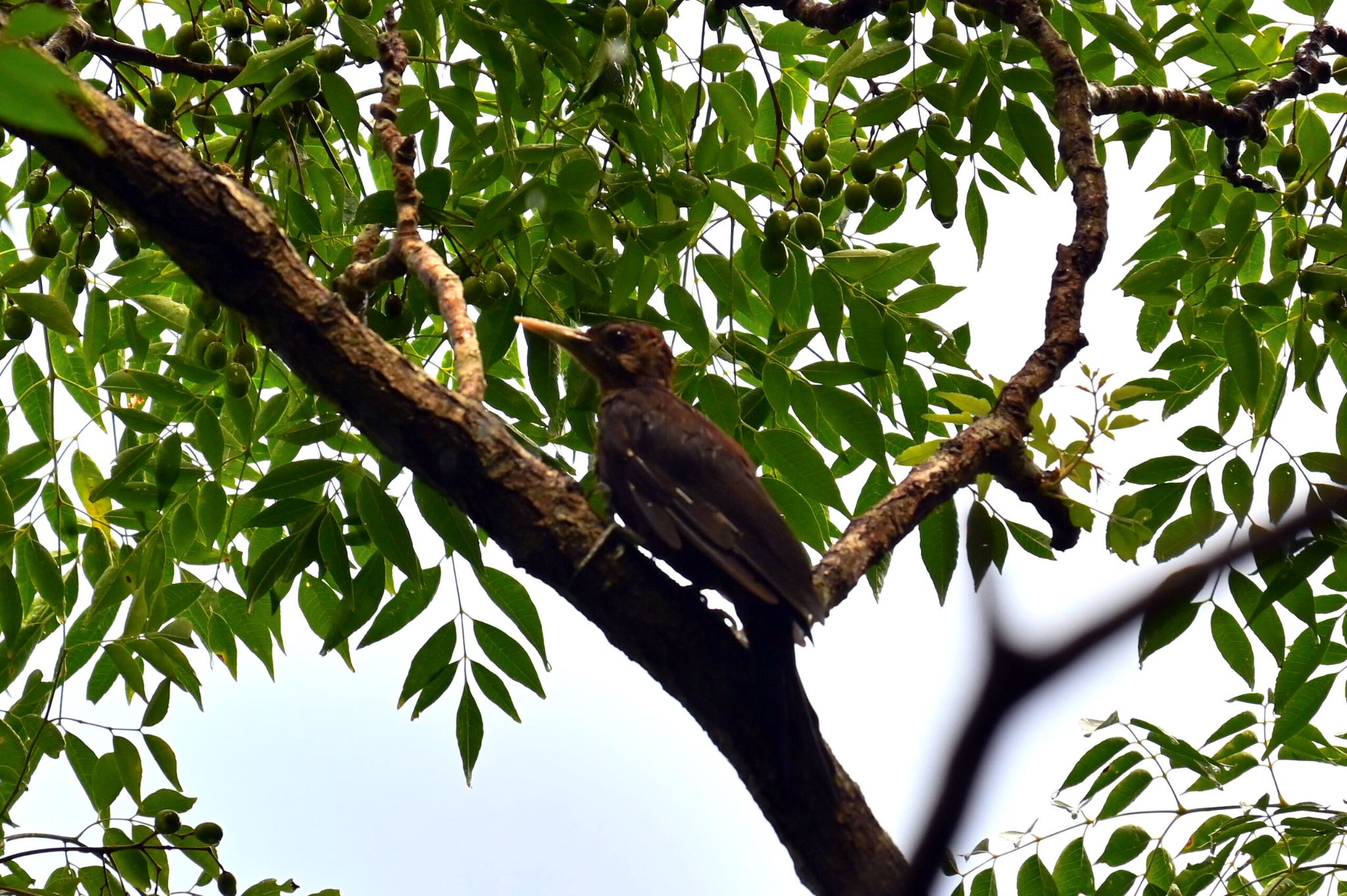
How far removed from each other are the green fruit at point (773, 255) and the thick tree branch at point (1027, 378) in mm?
810

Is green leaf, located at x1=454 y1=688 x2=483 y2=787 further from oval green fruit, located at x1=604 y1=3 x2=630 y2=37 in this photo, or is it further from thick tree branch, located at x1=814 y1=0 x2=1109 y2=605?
oval green fruit, located at x1=604 y1=3 x2=630 y2=37

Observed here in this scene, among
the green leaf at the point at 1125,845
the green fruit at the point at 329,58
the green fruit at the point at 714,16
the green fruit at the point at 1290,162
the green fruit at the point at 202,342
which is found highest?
the green fruit at the point at 714,16

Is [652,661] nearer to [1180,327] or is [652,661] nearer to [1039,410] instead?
[1039,410]

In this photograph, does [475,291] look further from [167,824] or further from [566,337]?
[167,824]

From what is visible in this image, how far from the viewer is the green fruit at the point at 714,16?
3.86 m

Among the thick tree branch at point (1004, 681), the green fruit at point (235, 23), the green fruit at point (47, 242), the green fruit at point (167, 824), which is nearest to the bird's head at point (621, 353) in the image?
the green fruit at point (235, 23)

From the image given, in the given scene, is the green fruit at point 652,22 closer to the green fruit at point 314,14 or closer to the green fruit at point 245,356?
the green fruit at point 314,14

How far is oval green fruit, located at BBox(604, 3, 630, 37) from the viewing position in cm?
336

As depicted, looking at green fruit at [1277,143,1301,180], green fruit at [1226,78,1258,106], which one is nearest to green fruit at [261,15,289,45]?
green fruit at [1226,78,1258,106]

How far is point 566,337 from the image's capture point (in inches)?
157

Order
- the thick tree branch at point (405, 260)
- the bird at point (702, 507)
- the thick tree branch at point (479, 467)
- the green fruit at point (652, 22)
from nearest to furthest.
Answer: the thick tree branch at point (479, 467) → the bird at point (702, 507) → the thick tree branch at point (405, 260) → the green fruit at point (652, 22)

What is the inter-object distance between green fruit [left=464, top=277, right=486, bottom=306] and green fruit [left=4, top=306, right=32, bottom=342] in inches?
52.7

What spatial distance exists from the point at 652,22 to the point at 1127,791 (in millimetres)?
2944

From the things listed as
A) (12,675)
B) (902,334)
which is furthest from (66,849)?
(902,334)
